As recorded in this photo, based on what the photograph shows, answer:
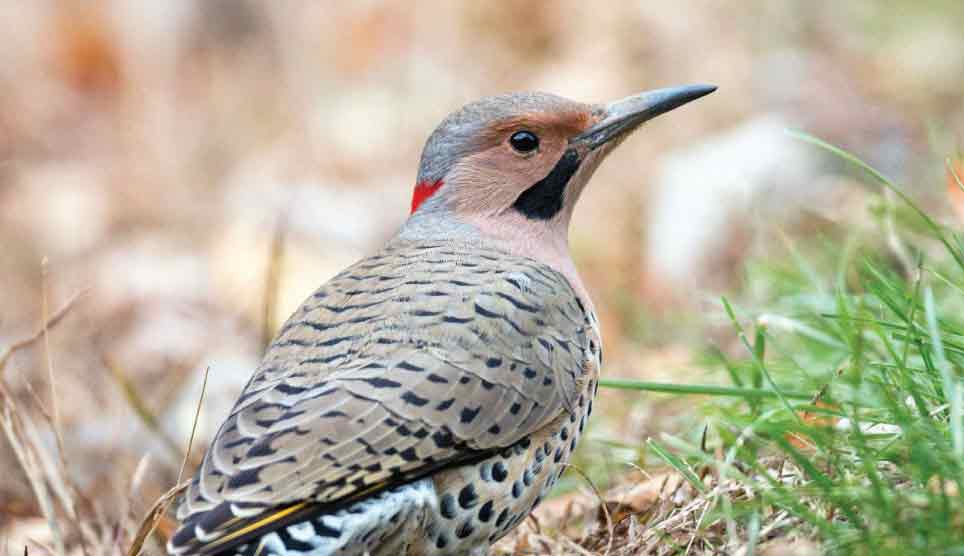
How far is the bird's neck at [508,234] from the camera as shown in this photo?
15.2 feet

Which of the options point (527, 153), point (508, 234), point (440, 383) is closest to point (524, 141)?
point (527, 153)

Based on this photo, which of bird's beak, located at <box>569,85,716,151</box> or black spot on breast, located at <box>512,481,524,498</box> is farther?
bird's beak, located at <box>569,85,716,151</box>

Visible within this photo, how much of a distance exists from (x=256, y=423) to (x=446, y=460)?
534 millimetres

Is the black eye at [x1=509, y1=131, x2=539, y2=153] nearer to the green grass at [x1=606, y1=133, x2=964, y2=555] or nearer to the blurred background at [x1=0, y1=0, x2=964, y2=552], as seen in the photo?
the green grass at [x1=606, y1=133, x2=964, y2=555]

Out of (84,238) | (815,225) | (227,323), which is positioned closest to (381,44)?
(84,238)

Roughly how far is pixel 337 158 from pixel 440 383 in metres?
7.49

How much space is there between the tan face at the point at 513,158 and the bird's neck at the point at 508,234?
0.05 meters

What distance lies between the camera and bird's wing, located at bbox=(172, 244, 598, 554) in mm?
3381

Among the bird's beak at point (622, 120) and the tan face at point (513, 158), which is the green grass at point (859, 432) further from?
the tan face at point (513, 158)

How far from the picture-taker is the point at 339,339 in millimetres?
3889

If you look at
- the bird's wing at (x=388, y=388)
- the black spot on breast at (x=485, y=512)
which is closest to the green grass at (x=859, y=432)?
the bird's wing at (x=388, y=388)

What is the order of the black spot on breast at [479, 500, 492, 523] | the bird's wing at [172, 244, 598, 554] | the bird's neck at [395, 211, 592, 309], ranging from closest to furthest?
the bird's wing at [172, 244, 598, 554], the black spot on breast at [479, 500, 492, 523], the bird's neck at [395, 211, 592, 309]

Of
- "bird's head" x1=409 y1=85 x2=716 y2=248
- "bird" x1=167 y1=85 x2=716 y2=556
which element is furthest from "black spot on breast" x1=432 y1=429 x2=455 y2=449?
"bird's head" x1=409 y1=85 x2=716 y2=248

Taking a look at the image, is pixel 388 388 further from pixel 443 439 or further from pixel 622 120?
pixel 622 120
